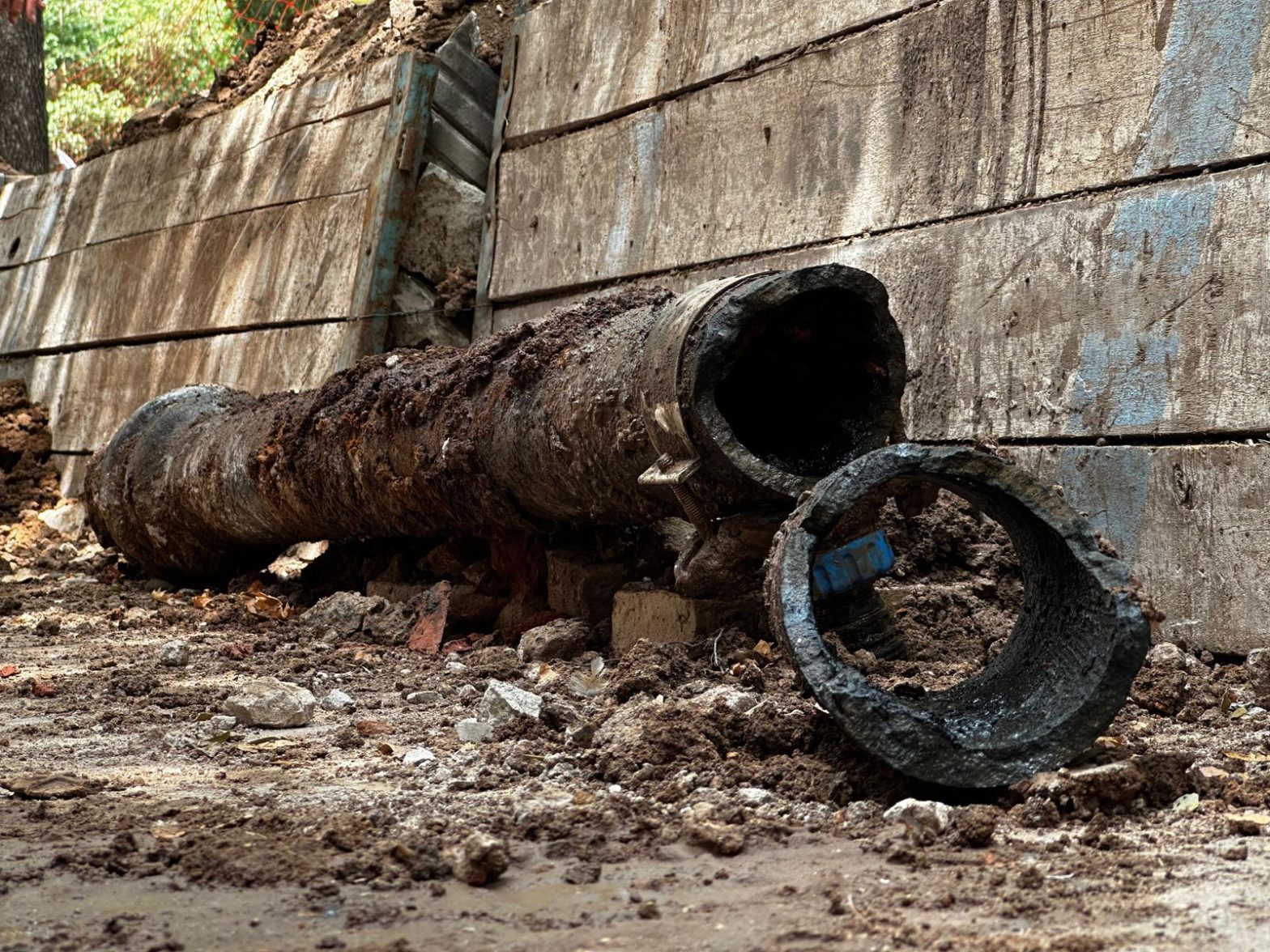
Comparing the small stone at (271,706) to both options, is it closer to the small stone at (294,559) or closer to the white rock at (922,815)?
the white rock at (922,815)

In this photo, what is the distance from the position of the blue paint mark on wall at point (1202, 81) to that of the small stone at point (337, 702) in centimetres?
237

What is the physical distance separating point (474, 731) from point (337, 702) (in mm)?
622

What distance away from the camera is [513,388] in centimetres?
394

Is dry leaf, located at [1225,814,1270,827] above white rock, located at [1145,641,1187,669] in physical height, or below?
below

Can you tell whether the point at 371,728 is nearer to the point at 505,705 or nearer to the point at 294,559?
the point at 505,705

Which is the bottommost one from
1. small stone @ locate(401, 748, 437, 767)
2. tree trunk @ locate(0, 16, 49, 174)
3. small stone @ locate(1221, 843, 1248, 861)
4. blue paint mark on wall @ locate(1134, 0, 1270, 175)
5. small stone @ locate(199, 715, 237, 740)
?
small stone @ locate(199, 715, 237, 740)

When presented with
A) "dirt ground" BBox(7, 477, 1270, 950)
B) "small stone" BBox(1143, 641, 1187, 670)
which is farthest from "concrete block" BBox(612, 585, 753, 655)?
"small stone" BBox(1143, 641, 1187, 670)

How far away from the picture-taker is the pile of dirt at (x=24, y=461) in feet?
27.2

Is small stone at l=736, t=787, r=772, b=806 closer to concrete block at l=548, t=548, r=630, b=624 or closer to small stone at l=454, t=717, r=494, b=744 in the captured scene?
small stone at l=454, t=717, r=494, b=744

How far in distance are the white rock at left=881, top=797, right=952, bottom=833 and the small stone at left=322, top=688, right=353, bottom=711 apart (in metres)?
A: 1.60

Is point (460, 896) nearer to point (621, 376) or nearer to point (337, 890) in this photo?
point (337, 890)

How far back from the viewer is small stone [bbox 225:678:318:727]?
307 cm

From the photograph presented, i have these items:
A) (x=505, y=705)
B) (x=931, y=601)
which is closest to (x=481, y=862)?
(x=505, y=705)

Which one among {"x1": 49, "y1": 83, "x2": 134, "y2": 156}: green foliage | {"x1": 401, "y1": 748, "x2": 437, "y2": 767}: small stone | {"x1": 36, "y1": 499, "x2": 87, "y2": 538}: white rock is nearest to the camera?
{"x1": 401, "y1": 748, "x2": 437, "y2": 767}: small stone
